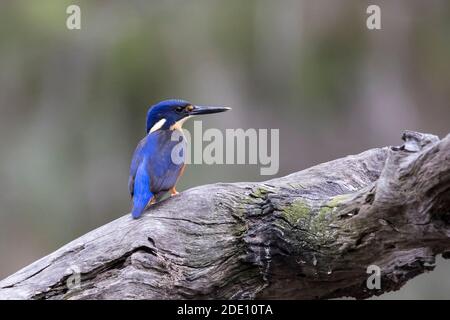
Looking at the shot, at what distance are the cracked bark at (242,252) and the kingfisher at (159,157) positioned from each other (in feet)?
1.02

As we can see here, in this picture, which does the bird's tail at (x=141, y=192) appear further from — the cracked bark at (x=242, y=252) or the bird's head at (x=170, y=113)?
the bird's head at (x=170, y=113)

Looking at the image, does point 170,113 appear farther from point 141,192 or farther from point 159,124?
point 141,192

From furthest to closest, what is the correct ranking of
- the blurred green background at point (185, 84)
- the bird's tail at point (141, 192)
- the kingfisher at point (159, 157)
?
the blurred green background at point (185, 84) < the kingfisher at point (159, 157) < the bird's tail at point (141, 192)

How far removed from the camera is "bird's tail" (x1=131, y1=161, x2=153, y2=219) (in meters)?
3.77

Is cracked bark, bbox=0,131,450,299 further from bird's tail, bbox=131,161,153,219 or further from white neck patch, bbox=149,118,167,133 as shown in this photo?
white neck patch, bbox=149,118,167,133

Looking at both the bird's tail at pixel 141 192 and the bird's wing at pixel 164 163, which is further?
the bird's wing at pixel 164 163

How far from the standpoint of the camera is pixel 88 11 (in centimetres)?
923

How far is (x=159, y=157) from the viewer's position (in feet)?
13.9

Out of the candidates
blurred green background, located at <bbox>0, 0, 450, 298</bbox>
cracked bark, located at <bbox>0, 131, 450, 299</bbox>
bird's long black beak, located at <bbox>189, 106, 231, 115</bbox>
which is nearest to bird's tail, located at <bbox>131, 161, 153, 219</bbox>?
cracked bark, located at <bbox>0, 131, 450, 299</bbox>

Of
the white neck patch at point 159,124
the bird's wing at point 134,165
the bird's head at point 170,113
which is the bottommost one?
the bird's wing at point 134,165

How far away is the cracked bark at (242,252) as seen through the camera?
129 inches

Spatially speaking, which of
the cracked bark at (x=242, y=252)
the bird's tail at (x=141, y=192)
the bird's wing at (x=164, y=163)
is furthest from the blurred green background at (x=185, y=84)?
the cracked bark at (x=242, y=252)

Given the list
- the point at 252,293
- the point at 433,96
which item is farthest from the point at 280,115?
the point at 252,293
